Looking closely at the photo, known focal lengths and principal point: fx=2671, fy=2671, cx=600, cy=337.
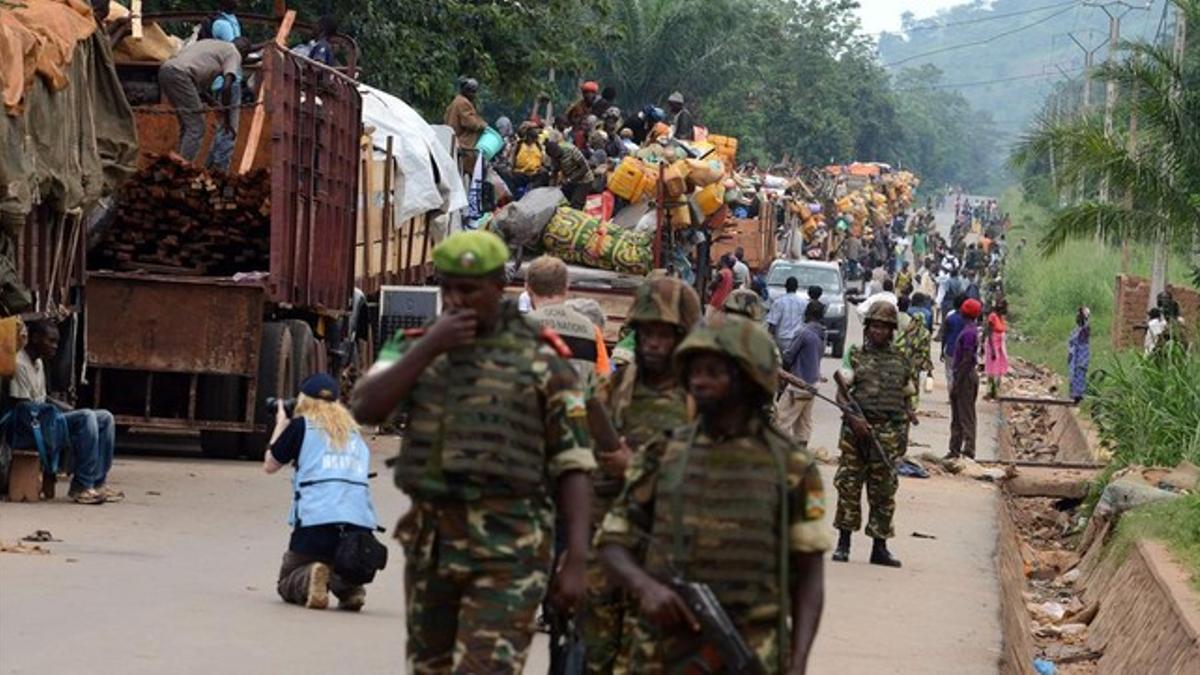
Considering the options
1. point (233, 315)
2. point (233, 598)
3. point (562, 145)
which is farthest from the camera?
point (562, 145)

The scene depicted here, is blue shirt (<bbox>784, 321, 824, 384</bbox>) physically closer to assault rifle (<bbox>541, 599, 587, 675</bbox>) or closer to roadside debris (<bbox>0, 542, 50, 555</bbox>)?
roadside debris (<bbox>0, 542, 50, 555</bbox>)

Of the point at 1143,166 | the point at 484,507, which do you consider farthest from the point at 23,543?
the point at 1143,166

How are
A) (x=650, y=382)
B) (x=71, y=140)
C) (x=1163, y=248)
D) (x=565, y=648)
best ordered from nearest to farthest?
(x=565, y=648) < (x=650, y=382) < (x=71, y=140) < (x=1163, y=248)

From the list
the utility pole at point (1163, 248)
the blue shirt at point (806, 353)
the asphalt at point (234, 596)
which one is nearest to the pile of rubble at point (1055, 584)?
the asphalt at point (234, 596)

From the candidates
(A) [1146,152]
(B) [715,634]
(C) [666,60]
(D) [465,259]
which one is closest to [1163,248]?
(A) [1146,152]

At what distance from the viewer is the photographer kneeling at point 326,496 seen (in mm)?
11797

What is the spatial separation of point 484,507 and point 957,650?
19.5 ft

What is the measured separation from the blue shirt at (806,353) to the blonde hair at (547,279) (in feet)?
41.1

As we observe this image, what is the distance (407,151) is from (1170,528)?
9468 mm

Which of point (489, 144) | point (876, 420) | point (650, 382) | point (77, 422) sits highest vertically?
point (489, 144)

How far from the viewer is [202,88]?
19.9 metres

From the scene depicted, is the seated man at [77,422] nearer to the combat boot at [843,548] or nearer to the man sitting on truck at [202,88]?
the man sitting on truck at [202,88]

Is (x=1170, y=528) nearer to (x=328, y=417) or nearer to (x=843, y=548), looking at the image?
(x=843, y=548)

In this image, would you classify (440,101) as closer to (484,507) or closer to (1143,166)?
(1143,166)
